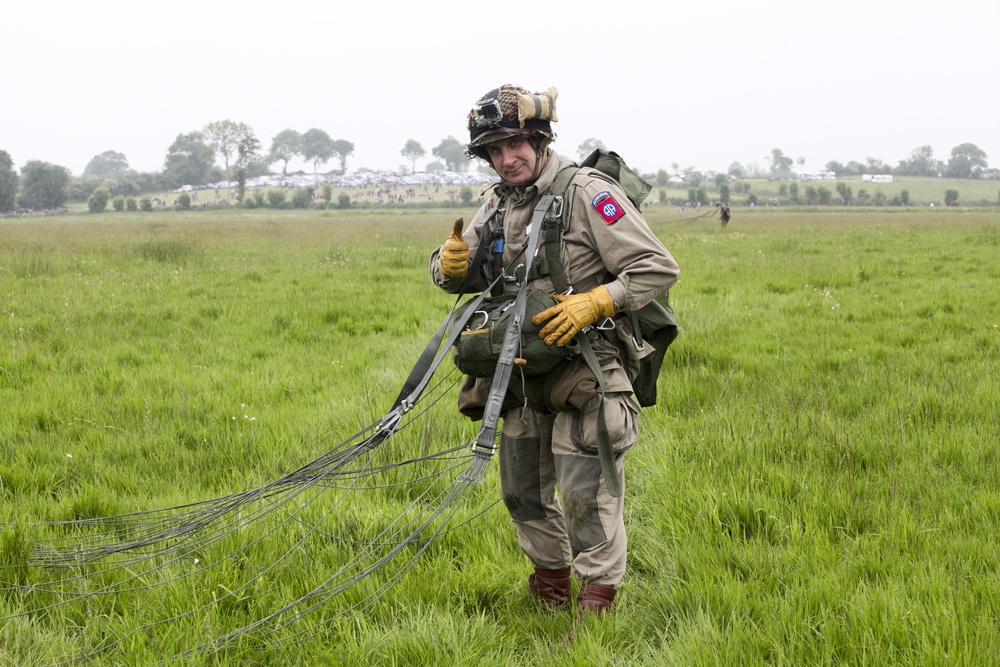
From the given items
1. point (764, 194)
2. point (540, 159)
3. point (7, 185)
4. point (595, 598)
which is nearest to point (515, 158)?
point (540, 159)

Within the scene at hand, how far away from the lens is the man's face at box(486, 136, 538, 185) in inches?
122

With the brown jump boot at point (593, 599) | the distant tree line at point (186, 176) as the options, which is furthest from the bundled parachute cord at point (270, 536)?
the distant tree line at point (186, 176)

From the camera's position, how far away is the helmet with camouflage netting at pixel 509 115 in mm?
3012

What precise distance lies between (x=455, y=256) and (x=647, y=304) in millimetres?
879

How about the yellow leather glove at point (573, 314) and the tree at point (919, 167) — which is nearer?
the yellow leather glove at point (573, 314)

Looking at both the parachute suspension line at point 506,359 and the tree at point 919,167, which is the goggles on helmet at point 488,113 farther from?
the tree at point 919,167

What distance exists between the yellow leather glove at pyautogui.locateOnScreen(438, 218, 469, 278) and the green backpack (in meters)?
0.42

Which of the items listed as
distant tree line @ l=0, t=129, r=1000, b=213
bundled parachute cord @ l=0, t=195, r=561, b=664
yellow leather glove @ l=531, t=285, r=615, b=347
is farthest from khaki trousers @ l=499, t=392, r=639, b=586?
distant tree line @ l=0, t=129, r=1000, b=213

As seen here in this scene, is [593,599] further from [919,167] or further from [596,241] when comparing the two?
[919,167]

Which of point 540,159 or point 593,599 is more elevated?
point 540,159

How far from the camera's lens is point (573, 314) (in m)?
2.85

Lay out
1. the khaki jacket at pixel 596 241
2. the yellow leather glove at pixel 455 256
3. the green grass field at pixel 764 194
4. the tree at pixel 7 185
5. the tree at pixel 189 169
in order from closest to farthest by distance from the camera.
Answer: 1. the khaki jacket at pixel 596 241
2. the yellow leather glove at pixel 455 256
3. the tree at pixel 7 185
4. the green grass field at pixel 764 194
5. the tree at pixel 189 169

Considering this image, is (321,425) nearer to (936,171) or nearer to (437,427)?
(437,427)

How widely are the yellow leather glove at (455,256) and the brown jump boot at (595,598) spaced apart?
4.90 feet
